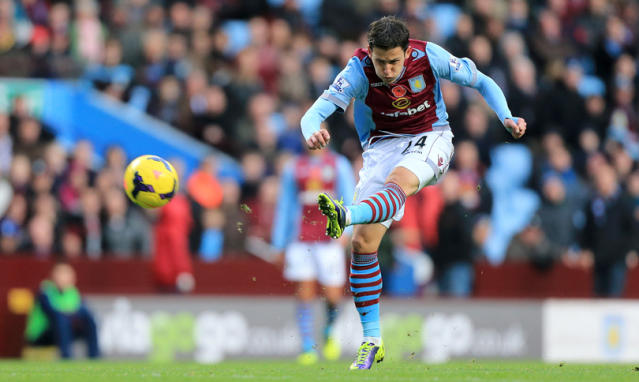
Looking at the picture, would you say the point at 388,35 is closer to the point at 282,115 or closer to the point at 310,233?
the point at 310,233

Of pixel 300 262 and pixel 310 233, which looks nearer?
pixel 300 262

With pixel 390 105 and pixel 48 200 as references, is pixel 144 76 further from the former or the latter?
pixel 390 105

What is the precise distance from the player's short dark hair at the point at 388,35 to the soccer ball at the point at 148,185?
2291 millimetres

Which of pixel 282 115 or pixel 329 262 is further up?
pixel 282 115

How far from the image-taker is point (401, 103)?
889 centimetres

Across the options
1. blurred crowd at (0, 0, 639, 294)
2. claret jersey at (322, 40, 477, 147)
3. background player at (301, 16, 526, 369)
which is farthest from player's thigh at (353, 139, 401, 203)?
blurred crowd at (0, 0, 639, 294)

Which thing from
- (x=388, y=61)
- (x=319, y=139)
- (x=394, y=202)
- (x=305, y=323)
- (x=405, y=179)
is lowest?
(x=305, y=323)

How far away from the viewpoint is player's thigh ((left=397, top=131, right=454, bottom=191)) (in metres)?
8.80

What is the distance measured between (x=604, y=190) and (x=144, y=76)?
21.4 ft

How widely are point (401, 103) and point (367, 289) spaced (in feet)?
4.60

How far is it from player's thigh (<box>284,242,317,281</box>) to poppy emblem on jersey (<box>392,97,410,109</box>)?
4.18 meters

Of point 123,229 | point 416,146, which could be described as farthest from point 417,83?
point 123,229

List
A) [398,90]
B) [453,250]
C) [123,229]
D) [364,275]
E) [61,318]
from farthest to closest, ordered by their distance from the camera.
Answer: [453,250] < [123,229] < [61,318] < [364,275] < [398,90]

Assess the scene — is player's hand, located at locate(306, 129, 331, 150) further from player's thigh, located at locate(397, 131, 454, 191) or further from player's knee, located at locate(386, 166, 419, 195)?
player's thigh, located at locate(397, 131, 454, 191)
